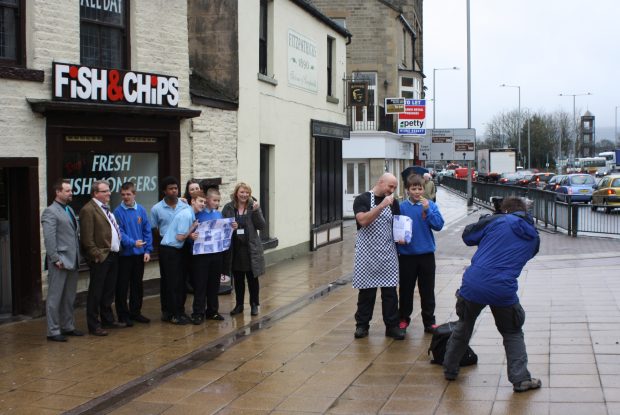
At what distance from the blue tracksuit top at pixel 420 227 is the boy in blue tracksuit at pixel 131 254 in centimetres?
324

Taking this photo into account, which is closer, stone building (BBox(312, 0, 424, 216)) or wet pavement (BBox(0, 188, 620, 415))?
wet pavement (BBox(0, 188, 620, 415))

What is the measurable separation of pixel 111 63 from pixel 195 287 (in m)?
3.71

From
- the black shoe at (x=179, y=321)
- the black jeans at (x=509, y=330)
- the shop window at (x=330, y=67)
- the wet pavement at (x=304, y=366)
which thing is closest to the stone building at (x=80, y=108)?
the wet pavement at (x=304, y=366)

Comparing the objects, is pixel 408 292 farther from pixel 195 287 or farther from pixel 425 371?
pixel 195 287

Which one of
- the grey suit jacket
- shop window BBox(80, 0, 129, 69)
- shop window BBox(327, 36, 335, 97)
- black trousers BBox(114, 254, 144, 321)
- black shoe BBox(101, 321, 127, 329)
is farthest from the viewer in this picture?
shop window BBox(327, 36, 335, 97)

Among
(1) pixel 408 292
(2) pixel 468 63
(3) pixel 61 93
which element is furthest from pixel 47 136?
(2) pixel 468 63

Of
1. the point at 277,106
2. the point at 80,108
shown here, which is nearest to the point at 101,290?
the point at 80,108

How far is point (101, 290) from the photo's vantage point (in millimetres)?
9344

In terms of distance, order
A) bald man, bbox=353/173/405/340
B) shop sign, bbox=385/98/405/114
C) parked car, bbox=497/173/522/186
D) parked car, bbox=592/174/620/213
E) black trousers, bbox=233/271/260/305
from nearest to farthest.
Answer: bald man, bbox=353/173/405/340 → black trousers, bbox=233/271/260/305 → parked car, bbox=592/174/620/213 → shop sign, bbox=385/98/405/114 → parked car, bbox=497/173/522/186

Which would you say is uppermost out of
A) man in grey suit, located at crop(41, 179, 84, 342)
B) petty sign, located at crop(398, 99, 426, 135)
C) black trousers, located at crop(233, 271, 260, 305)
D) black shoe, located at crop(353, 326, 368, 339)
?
petty sign, located at crop(398, 99, 426, 135)

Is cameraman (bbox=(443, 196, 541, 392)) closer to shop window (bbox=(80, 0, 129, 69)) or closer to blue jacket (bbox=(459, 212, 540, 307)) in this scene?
blue jacket (bbox=(459, 212, 540, 307))

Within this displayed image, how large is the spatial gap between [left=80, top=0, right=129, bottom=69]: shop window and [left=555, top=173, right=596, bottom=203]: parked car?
92.9 ft

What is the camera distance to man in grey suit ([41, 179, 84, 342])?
8.74 metres

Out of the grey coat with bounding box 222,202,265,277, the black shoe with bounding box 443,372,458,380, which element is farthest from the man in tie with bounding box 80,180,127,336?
the black shoe with bounding box 443,372,458,380
